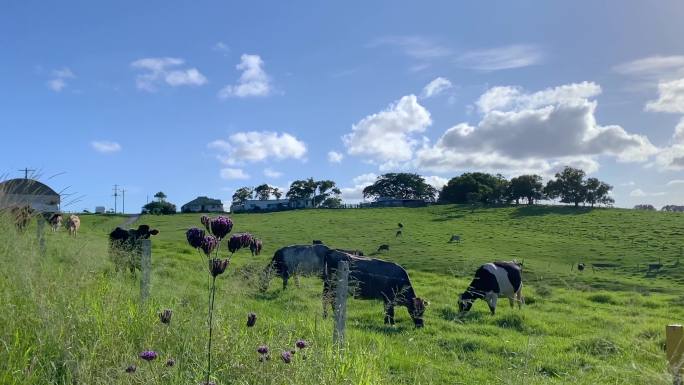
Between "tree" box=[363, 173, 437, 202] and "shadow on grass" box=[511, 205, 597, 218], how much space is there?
51.4 m

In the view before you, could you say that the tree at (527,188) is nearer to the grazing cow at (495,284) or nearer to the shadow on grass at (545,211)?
the shadow on grass at (545,211)

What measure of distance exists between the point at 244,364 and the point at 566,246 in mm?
47856

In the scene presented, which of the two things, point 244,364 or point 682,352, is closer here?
point 682,352

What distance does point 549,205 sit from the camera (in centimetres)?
7994

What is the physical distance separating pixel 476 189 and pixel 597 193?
769 inches

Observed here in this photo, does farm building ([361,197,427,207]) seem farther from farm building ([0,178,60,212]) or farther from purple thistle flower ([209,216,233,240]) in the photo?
purple thistle flower ([209,216,233,240])

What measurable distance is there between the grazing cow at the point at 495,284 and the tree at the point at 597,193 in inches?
2737

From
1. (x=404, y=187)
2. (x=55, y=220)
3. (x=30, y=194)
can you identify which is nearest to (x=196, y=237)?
(x=30, y=194)

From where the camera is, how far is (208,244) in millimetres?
4305

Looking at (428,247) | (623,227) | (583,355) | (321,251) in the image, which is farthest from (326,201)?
(583,355)

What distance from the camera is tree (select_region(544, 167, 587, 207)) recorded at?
276 feet

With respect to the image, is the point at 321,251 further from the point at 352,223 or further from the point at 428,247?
the point at 352,223

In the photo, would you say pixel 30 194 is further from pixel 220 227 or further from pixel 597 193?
pixel 597 193

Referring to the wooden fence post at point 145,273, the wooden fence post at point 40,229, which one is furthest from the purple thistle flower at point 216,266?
the wooden fence post at point 40,229
